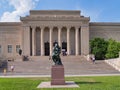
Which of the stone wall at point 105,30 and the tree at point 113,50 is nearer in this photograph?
the tree at point 113,50

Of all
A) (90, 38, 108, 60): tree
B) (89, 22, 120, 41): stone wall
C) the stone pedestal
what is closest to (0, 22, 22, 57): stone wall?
(89, 22, 120, 41): stone wall

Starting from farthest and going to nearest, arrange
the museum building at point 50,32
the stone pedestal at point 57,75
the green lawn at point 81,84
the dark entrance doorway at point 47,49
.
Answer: the dark entrance doorway at point 47,49 < the museum building at point 50,32 < the stone pedestal at point 57,75 < the green lawn at point 81,84

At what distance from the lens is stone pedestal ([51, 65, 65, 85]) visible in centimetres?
2159

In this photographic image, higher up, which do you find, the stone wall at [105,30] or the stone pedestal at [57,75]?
the stone wall at [105,30]

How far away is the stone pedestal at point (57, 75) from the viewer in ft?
70.8

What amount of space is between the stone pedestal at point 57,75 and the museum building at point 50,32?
47.0 metres

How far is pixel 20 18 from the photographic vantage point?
67.8 m

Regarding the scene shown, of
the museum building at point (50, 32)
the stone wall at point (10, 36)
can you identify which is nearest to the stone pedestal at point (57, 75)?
the museum building at point (50, 32)

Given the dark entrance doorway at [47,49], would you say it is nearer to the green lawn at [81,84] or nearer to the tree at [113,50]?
the tree at [113,50]

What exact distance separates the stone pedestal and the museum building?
47025 millimetres

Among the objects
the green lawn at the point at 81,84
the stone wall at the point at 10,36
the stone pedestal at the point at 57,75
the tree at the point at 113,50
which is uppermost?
the stone wall at the point at 10,36

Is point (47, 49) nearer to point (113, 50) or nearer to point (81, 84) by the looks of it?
point (113, 50)

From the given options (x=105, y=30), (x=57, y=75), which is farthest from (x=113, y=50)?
(x=57, y=75)

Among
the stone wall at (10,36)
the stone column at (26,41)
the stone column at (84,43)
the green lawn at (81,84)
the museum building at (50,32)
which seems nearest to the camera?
the green lawn at (81,84)
